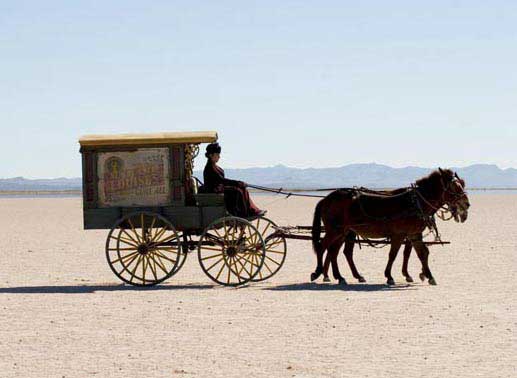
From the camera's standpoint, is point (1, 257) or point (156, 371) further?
point (1, 257)

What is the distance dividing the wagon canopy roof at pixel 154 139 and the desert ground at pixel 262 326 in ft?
7.94

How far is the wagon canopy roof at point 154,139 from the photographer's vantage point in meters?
16.2

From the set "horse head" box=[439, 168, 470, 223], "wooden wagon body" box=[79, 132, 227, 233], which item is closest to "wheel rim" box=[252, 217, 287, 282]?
"wooden wagon body" box=[79, 132, 227, 233]

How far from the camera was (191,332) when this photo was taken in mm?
11703

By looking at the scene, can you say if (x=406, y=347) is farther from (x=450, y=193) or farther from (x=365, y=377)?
(x=450, y=193)

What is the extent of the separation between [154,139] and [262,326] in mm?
5198

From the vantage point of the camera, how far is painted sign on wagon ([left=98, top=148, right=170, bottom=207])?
16.4 meters

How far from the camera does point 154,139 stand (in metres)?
16.3

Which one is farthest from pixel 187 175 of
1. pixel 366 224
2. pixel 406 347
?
pixel 406 347

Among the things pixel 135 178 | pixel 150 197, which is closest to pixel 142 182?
pixel 135 178

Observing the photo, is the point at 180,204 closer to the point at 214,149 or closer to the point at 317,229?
the point at 214,149

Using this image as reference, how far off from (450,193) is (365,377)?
7620mm

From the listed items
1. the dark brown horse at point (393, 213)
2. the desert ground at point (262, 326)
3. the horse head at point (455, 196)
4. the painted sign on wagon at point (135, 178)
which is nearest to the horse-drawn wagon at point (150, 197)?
the painted sign on wagon at point (135, 178)

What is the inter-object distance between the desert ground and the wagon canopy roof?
7.94ft
